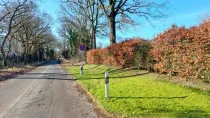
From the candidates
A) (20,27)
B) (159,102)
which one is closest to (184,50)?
(159,102)

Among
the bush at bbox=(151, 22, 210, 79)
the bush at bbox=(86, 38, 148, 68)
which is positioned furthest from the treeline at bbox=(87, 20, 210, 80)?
the bush at bbox=(86, 38, 148, 68)

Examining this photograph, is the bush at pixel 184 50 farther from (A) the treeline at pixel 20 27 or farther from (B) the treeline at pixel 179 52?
(A) the treeline at pixel 20 27

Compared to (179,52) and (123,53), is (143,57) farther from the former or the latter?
(179,52)

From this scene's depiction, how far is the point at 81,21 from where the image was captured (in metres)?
48.7

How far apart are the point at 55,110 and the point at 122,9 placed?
1855cm

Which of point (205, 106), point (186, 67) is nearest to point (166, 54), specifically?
point (186, 67)

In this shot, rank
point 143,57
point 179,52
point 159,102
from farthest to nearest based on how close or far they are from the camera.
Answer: point 143,57 < point 179,52 < point 159,102

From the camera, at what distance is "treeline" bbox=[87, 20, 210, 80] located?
8617 millimetres

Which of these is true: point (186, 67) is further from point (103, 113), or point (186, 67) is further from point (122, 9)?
point (122, 9)

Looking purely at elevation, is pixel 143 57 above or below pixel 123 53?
below

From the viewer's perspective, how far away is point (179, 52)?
1021 cm

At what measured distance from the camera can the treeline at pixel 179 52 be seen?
8617 millimetres

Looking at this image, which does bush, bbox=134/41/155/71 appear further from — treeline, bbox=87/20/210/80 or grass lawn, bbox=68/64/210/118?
grass lawn, bbox=68/64/210/118

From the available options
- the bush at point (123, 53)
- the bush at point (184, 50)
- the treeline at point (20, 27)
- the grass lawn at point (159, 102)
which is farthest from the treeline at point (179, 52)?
the treeline at point (20, 27)
